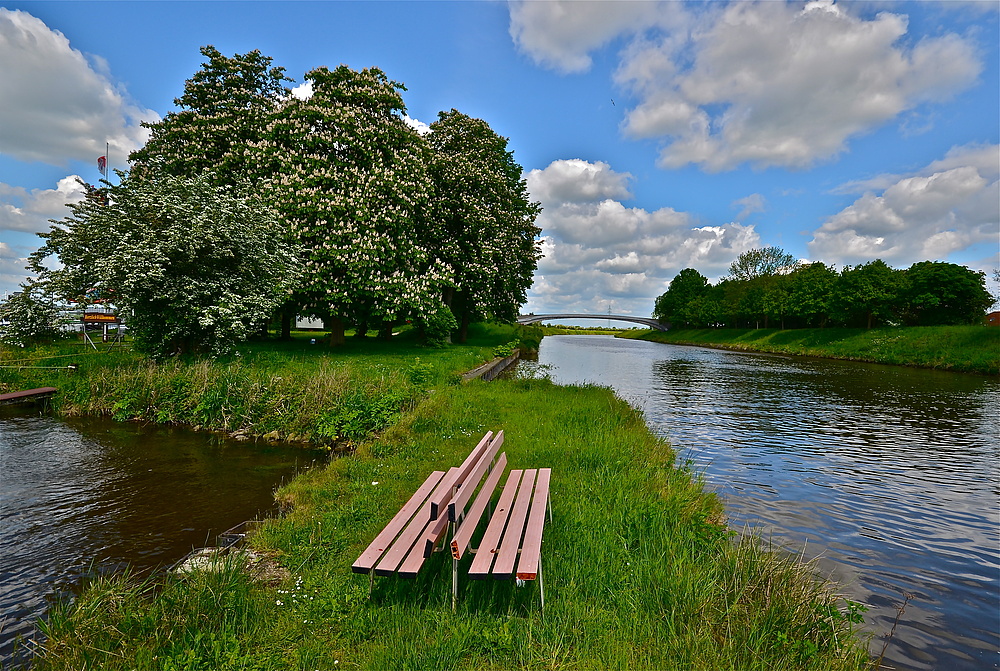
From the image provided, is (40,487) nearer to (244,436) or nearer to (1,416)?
(244,436)

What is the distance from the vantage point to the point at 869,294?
45406 mm

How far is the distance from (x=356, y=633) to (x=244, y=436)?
9.49m

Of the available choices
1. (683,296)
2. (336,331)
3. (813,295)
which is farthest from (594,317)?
(336,331)

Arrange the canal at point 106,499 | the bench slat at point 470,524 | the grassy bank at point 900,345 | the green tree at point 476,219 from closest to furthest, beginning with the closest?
the bench slat at point 470,524 → the canal at point 106,499 → the green tree at point 476,219 → the grassy bank at point 900,345

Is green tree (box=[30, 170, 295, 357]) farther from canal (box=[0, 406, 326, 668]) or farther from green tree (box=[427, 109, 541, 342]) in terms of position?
green tree (box=[427, 109, 541, 342])

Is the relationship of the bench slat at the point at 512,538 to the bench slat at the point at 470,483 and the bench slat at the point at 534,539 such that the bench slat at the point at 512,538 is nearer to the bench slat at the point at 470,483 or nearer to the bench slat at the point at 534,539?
the bench slat at the point at 534,539

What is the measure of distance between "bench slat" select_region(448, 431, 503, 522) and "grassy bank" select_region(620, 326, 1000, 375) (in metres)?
38.3

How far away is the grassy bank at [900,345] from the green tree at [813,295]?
2.40m

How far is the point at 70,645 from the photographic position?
332cm

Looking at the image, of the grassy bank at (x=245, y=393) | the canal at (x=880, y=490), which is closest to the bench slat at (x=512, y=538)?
the canal at (x=880, y=490)

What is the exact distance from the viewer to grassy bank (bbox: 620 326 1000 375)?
31781 millimetres

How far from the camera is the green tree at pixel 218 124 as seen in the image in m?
21.2

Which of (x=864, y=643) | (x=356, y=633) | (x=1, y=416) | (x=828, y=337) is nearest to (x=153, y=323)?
(x=1, y=416)

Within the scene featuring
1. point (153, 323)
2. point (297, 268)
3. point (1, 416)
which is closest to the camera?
point (1, 416)
